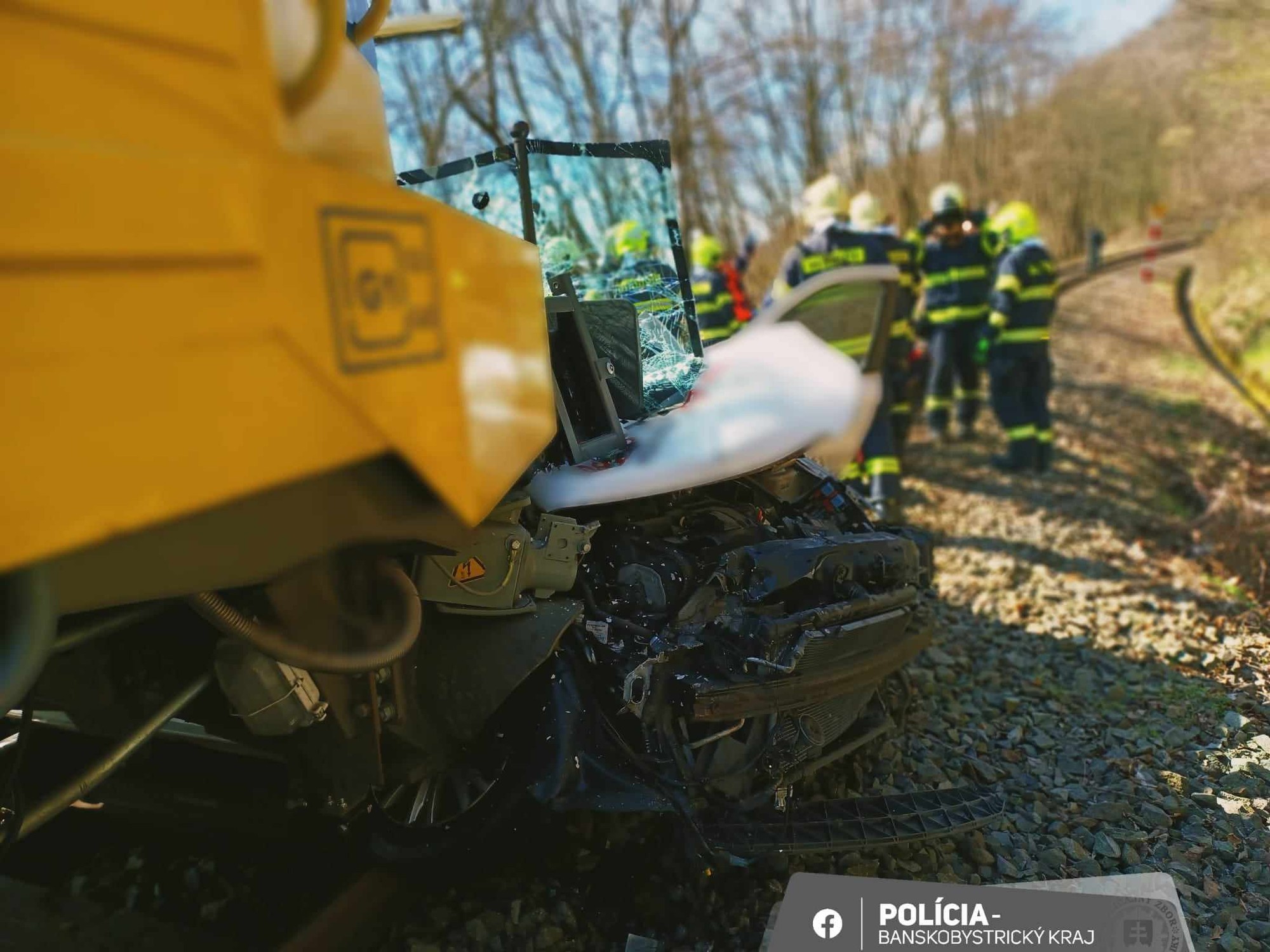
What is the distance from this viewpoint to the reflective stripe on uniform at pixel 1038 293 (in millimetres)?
7891

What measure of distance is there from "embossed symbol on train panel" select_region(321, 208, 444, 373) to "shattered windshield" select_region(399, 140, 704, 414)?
1.94 m

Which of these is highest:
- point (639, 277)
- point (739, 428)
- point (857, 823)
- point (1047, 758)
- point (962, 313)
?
point (639, 277)

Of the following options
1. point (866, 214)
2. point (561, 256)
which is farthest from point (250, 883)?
point (866, 214)

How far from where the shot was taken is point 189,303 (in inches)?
40.3

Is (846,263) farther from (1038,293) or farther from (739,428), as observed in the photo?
(739,428)

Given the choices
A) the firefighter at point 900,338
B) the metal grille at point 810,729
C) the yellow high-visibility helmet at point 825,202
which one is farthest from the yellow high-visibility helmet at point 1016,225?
the metal grille at point 810,729

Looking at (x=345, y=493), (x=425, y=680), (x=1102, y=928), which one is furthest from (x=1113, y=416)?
(x=345, y=493)

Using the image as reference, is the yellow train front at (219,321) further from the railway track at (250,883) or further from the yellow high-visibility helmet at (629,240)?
the yellow high-visibility helmet at (629,240)

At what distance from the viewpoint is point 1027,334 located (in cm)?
800

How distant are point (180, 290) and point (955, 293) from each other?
28.7ft

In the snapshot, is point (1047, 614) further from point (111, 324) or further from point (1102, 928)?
point (111, 324)

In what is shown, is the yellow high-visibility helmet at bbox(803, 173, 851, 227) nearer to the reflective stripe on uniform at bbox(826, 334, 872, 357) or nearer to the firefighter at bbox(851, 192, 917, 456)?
the firefighter at bbox(851, 192, 917, 456)

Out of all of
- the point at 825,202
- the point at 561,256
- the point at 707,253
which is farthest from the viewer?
the point at 707,253

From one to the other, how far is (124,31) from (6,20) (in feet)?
0.41
